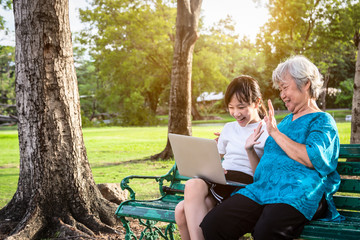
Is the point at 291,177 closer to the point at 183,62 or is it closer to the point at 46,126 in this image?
the point at 46,126

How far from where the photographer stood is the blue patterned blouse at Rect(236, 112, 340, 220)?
252 cm

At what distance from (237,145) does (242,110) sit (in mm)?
277

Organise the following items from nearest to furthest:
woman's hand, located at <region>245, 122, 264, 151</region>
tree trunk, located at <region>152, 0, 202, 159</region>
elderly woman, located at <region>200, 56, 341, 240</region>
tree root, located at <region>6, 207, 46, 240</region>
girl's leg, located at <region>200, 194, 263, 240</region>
→ elderly woman, located at <region>200, 56, 341, 240</region> < girl's leg, located at <region>200, 194, 263, 240</region> < woman's hand, located at <region>245, 122, 264, 151</region> < tree root, located at <region>6, 207, 46, 240</region> < tree trunk, located at <region>152, 0, 202, 159</region>

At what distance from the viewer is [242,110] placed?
324 centimetres

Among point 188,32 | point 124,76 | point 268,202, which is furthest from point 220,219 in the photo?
point 124,76

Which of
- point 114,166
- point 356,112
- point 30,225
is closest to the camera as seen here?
point 30,225

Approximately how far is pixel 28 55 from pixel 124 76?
29582mm

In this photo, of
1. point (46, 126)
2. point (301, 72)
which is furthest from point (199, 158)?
point (46, 126)

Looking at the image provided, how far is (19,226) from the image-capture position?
420 centimetres

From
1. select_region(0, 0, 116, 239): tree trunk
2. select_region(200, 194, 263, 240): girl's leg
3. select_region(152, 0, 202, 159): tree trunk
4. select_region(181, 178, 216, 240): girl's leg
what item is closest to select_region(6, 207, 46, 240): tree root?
select_region(0, 0, 116, 239): tree trunk

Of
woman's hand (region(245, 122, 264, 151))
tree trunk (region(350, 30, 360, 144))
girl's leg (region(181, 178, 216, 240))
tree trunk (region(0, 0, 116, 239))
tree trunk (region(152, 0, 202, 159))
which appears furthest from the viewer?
tree trunk (region(152, 0, 202, 159))

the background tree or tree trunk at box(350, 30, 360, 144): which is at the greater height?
the background tree

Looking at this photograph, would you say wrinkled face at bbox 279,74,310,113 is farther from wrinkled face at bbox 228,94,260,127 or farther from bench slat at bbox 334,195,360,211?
bench slat at bbox 334,195,360,211

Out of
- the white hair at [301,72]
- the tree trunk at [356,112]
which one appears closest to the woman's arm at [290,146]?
the white hair at [301,72]
